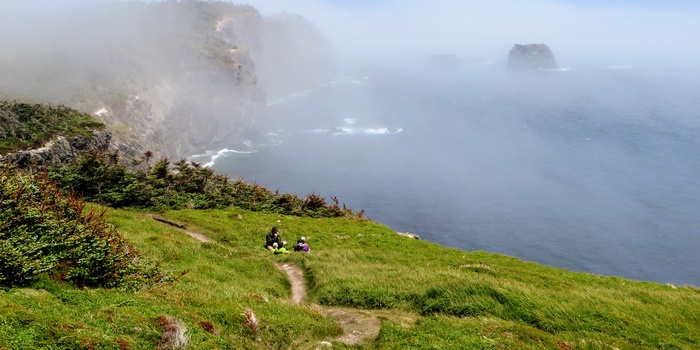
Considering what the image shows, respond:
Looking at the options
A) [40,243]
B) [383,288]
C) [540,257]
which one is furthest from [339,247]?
[540,257]

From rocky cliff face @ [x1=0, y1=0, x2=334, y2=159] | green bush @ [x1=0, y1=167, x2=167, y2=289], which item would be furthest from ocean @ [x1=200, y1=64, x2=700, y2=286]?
green bush @ [x1=0, y1=167, x2=167, y2=289]

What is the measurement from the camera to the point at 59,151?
62.3 meters

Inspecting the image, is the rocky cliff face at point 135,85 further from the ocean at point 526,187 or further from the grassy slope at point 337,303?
the grassy slope at point 337,303

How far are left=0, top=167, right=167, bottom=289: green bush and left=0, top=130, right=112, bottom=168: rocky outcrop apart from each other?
126 ft

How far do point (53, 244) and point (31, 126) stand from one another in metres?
59.8

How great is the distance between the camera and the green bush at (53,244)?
45.8 ft

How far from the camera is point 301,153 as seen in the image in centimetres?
Answer: 17275

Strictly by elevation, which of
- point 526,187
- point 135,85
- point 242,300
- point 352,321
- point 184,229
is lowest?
point 526,187

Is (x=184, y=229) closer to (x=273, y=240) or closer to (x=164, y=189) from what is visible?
(x=273, y=240)

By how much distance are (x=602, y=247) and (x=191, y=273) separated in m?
104

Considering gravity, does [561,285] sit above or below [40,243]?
below

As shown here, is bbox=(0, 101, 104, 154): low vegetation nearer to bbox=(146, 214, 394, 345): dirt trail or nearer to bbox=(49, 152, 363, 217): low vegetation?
bbox=(49, 152, 363, 217): low vegetation

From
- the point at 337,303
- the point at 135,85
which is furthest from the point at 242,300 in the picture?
the point at 135,85

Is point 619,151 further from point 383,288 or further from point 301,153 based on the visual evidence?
point 383,288
